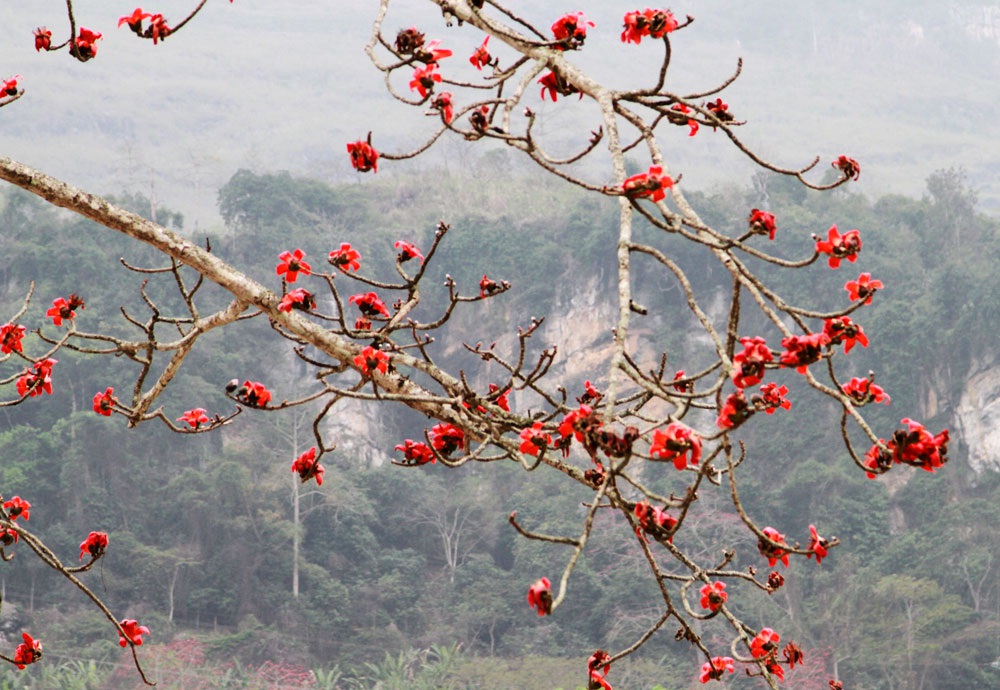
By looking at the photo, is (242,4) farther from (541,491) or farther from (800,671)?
(800,671)

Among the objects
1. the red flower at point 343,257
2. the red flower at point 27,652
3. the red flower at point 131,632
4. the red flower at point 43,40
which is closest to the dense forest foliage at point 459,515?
the red flower at point 27,652

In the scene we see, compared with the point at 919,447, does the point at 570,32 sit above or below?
above

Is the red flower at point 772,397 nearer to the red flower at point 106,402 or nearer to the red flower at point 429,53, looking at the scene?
the red flower at point 429,53

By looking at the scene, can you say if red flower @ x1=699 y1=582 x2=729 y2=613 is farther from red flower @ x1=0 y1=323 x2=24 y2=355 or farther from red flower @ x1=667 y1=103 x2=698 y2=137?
red flower @ x1=0 y1=323 x2=24 y2=355

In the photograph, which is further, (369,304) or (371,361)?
(369,304)

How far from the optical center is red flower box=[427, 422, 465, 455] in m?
1.65

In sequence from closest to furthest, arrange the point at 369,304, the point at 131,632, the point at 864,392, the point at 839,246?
→ the point at 839,246, the point at 864,392, the point at 369,304, the point at 131,632

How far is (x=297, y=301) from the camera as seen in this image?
70.9 inches

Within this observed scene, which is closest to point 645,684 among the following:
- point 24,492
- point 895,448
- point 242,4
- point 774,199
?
point 24,492

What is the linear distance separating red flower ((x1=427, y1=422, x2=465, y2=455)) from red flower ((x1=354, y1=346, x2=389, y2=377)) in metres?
0.12

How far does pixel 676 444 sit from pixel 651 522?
219mm

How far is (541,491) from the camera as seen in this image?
19219 mm

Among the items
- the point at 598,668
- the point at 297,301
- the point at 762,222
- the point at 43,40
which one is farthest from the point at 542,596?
the point at 43,40

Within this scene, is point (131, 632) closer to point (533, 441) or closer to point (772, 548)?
point (533, 441)
